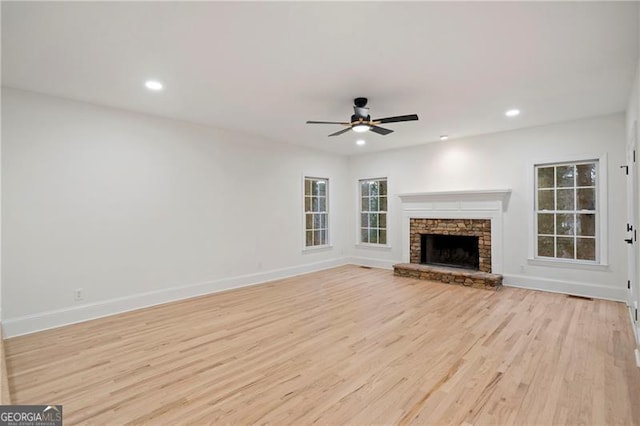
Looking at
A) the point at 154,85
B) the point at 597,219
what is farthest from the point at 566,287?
the point at 154,85

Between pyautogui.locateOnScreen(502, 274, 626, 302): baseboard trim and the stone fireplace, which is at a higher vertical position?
the stone fireplace

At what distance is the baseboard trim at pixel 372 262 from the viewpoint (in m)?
7.37

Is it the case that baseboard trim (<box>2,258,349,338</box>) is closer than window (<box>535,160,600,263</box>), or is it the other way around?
baseboard trim (<box>2,258,349,338</box>)

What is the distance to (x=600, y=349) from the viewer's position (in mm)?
3078

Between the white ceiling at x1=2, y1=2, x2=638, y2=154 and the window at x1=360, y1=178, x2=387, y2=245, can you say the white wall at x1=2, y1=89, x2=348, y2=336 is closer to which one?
the white ceiling at x1=2, y1=2, x2=638, y2=154

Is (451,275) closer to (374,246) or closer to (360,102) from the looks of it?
(374,246)

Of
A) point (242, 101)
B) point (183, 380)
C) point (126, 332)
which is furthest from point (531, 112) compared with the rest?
point (126, 332)

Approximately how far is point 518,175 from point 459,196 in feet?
3.38

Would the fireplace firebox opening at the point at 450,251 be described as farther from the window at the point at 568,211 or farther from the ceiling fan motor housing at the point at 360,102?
the ceiling fan motor housing at the point at 360,102

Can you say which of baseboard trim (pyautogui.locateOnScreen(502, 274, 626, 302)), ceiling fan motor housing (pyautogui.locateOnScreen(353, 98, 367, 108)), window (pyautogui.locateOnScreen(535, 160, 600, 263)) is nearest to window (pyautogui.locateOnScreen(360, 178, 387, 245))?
baseboard trim (pyautogui.locateOnScreen(502, 274, 626, 302))

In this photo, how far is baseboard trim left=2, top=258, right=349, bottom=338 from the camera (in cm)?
364

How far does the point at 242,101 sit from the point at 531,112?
4085 mm

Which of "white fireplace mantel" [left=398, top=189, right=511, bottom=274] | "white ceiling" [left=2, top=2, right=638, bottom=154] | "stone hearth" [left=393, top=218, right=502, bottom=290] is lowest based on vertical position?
"stone hearth" [left=393, top=218, right=502, bottom=290]

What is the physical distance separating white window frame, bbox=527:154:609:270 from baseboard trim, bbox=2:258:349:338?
4.56 meters
